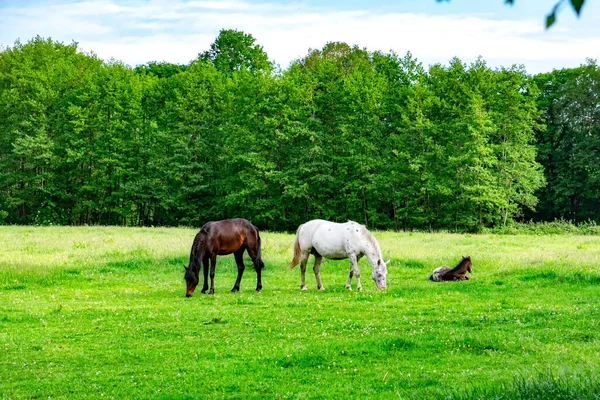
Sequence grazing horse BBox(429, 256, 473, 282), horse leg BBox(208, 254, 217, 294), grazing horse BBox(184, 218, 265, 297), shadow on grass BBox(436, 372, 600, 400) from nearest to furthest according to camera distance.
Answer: shadow on grass BBox(436, 372, 600, 400) → grazing horse BBox(184, 218, 265, 297) → horse leg BBox(208, 254, 217, 294) → grazing horse BBox(429, 256, 473, 282)

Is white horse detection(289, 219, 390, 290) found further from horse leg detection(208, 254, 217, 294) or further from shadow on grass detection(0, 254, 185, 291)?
shadow on grass detection(0, 254, 185, 291)

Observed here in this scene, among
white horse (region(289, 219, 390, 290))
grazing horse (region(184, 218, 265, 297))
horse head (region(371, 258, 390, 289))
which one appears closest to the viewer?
grazing horse (region(184, 218, 265, 297))

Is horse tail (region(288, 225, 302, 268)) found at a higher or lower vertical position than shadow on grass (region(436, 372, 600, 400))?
higher

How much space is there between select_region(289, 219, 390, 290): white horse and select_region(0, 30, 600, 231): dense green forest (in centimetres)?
3270

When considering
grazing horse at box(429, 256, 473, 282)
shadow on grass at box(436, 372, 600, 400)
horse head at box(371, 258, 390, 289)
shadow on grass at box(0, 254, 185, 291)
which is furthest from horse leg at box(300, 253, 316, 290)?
shadow on grass at box(436, 372, 600, 400)

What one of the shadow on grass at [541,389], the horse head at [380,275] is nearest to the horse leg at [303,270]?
the horse head at [380,275]

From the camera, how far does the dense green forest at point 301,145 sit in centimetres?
5050

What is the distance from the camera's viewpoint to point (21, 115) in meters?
56.8

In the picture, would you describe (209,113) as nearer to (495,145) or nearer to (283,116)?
(283,116)

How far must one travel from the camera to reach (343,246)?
17.0 meters

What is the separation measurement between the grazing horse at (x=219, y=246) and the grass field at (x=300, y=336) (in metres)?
0.53

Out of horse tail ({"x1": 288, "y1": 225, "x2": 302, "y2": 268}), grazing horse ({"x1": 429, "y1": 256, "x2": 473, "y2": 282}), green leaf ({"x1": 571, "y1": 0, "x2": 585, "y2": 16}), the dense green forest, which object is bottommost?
grazing horse ({"x1": 429, "y1": 256, "x2": 473, "y2": 282})

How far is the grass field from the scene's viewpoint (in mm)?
7422

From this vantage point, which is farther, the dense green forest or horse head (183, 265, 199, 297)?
the dense green forest
